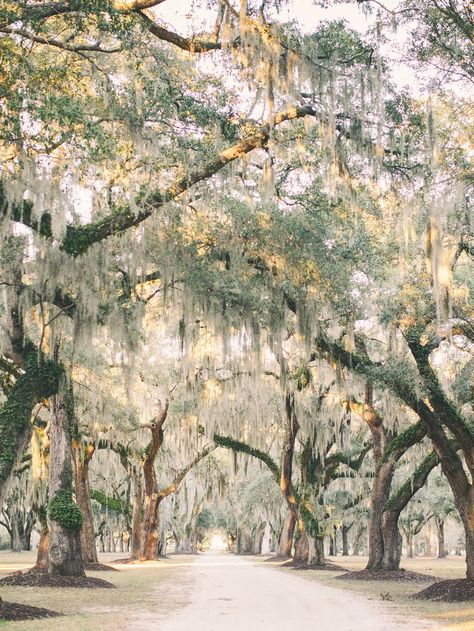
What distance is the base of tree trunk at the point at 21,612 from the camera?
7515mm

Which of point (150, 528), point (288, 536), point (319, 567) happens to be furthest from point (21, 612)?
point (288, 536)

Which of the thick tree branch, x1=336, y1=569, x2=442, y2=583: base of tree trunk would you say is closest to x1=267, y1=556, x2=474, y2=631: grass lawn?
x1=336, y1=569, x2=442, y2=583: base of tree trunk

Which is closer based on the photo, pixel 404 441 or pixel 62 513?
pixel 62 513

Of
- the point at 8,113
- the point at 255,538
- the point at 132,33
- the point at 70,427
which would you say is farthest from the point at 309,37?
the point at 255,538

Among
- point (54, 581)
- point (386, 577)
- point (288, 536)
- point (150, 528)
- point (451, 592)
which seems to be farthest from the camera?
point (288, 536)

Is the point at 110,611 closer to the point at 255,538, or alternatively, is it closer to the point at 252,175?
the point at 252,175

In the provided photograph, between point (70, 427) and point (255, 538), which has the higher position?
point (70, 427)

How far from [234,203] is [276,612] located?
630 centimetres

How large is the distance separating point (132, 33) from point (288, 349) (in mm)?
12172

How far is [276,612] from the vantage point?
28.8ft

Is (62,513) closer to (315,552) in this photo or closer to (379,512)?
(379,512)

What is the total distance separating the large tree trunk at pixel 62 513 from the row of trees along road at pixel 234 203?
0.12ft

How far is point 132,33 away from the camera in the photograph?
8.09 metres

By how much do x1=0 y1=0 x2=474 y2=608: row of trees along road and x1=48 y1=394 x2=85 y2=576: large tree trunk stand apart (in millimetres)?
36
